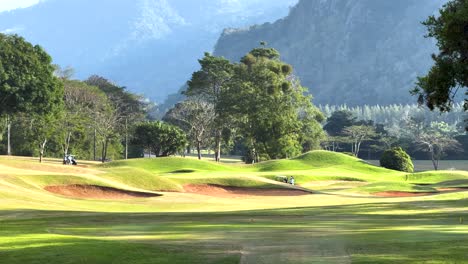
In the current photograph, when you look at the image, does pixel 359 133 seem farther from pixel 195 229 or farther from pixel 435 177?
pixel 195 229

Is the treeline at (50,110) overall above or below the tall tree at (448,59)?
above

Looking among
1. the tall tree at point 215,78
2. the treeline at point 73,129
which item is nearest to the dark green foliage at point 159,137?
the treeline at point 73,129

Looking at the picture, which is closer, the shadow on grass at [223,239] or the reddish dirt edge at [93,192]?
the shadow on grass at [223,239]

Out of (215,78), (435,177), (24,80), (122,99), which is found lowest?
(435,177)

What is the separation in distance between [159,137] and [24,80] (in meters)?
40.8

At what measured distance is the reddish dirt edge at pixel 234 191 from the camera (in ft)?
195

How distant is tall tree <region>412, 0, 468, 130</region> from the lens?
20125mm

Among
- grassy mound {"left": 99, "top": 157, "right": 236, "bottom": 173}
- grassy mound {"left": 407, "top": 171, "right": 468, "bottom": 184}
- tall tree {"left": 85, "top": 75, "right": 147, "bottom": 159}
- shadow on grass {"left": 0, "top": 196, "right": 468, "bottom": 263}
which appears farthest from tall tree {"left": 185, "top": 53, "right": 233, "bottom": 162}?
shadow on grass {"left": 0, "top": 196, "right": 468, "bottom": 263}

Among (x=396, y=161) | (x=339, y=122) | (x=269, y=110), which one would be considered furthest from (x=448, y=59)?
(x=339, y=122)

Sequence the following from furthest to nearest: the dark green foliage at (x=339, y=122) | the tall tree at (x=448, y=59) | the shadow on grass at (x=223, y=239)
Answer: the dark green foliage at (x=339, y=122) → the tall tree at (x=448, y=59) → the shadow on grass at (x=223, y=239)

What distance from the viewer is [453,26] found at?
20156 millimetres

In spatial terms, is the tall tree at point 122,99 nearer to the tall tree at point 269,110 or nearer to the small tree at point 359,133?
the tall tree at point 269,110

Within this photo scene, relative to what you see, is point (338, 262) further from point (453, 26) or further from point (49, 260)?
point (453, 26)

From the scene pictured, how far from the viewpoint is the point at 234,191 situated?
201 feet
